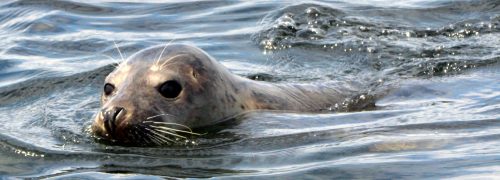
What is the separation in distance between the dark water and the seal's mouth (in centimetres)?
8

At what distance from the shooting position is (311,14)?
460 inches

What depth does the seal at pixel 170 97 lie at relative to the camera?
636 cm

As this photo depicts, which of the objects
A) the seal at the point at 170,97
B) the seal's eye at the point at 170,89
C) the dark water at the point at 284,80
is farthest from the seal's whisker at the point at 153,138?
the seal's eye at the point at 170,89

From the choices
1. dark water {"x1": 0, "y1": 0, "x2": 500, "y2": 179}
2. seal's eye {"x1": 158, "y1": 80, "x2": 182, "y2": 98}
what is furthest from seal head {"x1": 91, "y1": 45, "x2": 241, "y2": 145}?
dark water {"x1": 0, "y1": 0, "x2": 500, "y2": 179}

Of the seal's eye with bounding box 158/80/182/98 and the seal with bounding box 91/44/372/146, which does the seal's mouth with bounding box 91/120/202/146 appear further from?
the seal's eye with bounding box 158/80/182/98

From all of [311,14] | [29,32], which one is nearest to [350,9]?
[311,14]

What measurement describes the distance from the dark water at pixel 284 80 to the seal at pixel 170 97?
0.47 feet

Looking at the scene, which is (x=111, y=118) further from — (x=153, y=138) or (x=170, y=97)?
(x=170, y=97)

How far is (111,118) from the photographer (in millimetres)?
6270

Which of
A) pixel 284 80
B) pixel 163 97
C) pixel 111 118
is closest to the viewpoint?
pixel 111 118

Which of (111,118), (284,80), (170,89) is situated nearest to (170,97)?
(170,89)

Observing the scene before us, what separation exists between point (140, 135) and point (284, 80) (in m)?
2.92

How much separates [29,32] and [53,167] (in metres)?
6.13

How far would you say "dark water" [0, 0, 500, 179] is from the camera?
18.7 ft
